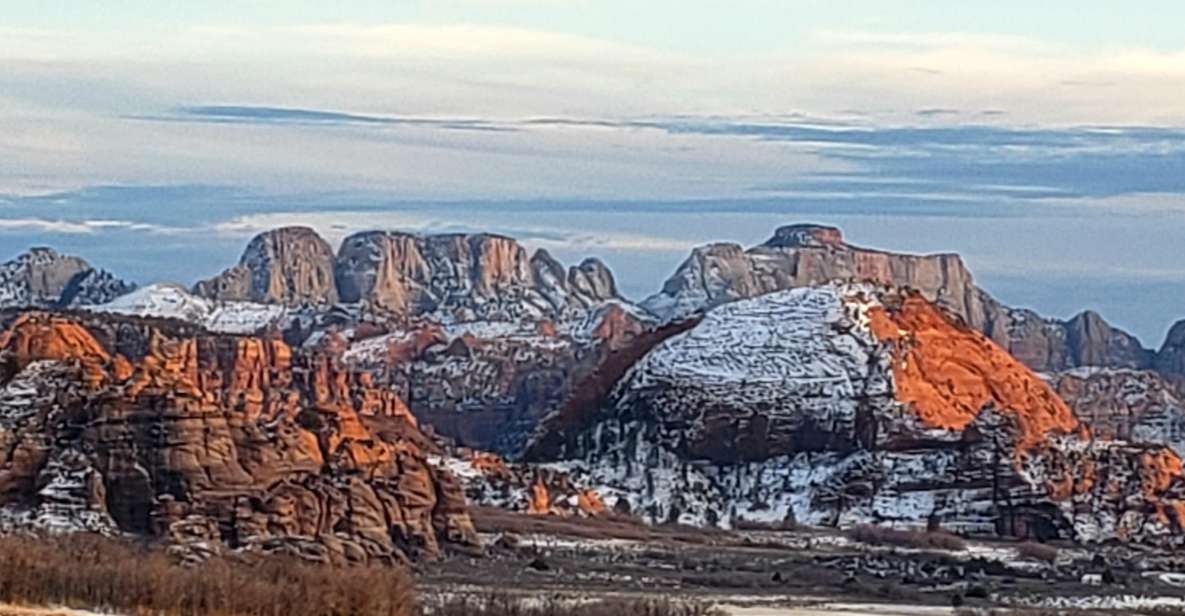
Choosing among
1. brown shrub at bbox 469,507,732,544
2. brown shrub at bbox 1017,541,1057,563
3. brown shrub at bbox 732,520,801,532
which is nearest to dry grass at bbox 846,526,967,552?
brown shrub at bbox 1017,541,1057,563

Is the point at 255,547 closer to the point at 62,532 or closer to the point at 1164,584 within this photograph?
the point at 62,532

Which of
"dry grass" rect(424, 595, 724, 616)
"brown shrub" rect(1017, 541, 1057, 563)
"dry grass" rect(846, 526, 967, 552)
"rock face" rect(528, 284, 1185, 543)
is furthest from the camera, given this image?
"rock face" rect(528, 284, 1185, 543)

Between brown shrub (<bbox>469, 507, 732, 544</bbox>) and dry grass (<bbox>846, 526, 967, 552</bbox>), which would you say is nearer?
brown shrub (<bbox>469, 507, 732, 544</bbox>)

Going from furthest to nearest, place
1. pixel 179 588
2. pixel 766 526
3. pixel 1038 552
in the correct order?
1. pixel 766 526
2. pixel 1038 552
3. pixel 179 588

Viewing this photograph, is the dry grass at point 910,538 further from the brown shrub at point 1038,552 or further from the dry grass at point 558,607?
the dry grass at point 558,607

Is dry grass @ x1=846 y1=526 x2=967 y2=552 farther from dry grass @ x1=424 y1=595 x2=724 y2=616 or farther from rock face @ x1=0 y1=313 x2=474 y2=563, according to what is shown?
dry grass @ x1=424 y1=595 x2=724 y2=616

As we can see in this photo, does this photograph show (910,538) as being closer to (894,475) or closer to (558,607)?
(894,475)

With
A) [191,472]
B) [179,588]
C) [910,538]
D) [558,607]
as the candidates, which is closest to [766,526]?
[910,538]
